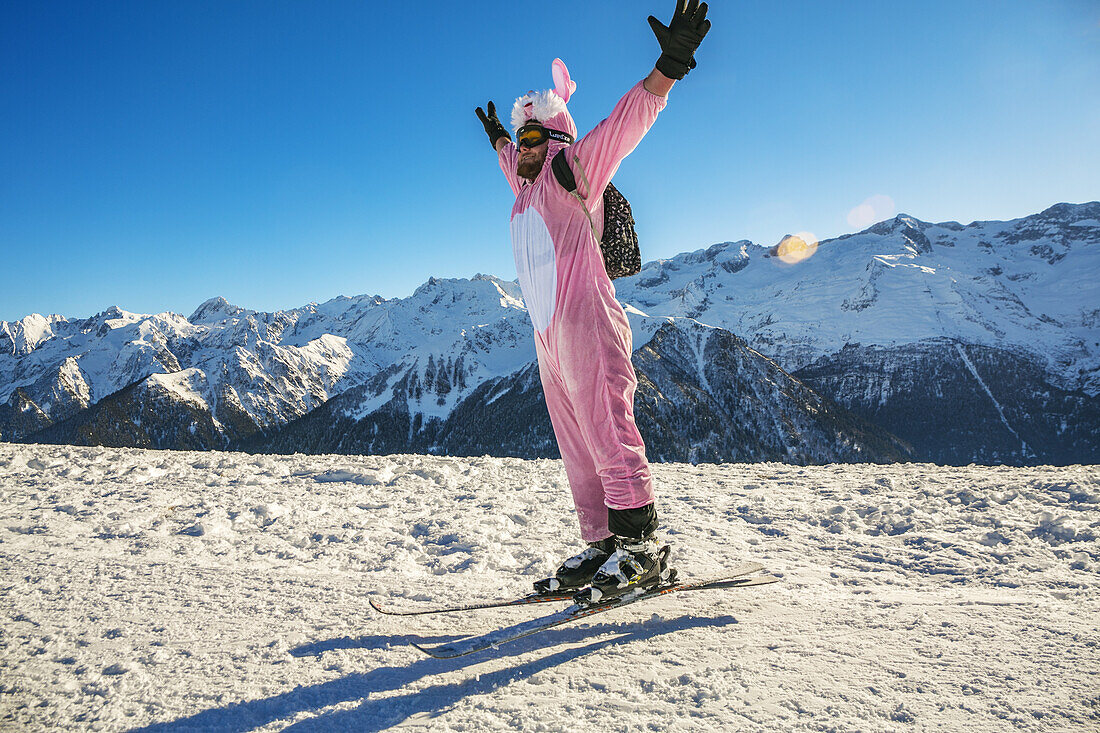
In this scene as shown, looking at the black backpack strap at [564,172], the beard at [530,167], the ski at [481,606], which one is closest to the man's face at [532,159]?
the beard at [530,167]

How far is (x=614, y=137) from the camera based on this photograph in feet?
8.91

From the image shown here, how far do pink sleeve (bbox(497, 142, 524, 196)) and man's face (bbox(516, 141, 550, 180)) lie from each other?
219 mm

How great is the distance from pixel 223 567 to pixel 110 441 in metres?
209

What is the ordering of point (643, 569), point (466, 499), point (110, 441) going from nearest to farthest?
point (643, 569), point (466, 499), point (110, 441)

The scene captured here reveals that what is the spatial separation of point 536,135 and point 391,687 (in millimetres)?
2725

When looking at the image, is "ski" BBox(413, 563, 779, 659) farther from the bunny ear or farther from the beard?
the bunny ear

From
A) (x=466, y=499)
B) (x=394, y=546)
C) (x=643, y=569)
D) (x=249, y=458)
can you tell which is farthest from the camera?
(x=249, y=458)

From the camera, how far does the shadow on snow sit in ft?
5.92

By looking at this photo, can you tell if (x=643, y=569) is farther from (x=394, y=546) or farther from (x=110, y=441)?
Result: (x=110, y=441)

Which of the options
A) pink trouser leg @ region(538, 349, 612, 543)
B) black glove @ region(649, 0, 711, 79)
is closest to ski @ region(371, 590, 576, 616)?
pink trouser leg @ region(538, 349, 612, 543)

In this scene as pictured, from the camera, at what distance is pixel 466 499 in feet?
18.1

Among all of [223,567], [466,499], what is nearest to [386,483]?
[466,499]

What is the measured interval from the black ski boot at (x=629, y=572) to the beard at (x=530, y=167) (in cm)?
207

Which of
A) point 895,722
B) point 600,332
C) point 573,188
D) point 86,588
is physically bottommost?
point 895,722
